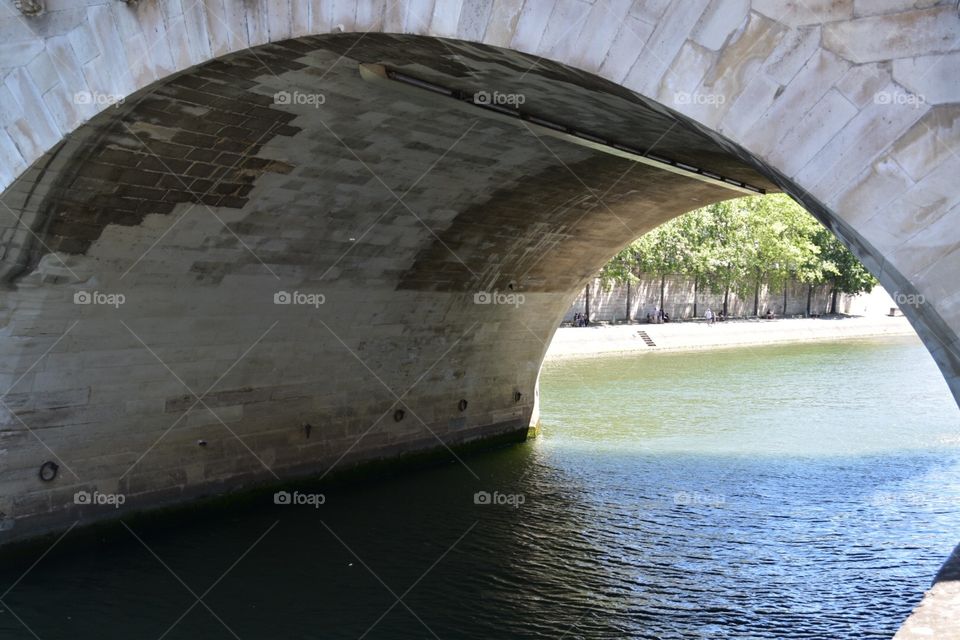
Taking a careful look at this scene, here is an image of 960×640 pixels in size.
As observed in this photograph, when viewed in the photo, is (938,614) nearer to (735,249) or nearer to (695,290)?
(735,249)

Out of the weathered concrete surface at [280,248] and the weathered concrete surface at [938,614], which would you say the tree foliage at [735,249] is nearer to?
the weathered concrete surface at [280,248]

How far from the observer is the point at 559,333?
33.8 meters

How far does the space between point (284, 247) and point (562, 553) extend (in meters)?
4.98

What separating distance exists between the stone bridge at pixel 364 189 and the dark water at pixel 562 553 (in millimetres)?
1033

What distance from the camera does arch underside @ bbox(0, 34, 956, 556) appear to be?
8.70 m

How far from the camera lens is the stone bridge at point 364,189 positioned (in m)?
4.50

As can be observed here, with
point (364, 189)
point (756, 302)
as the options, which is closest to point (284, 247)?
point (364, 189)

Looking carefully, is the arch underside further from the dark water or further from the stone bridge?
the dark water

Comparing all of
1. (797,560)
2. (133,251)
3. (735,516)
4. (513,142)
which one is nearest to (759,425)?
(735,516)

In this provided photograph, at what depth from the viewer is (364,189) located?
11.7 metres

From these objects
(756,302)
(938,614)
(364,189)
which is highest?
(364,189)

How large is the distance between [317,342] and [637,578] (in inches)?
218

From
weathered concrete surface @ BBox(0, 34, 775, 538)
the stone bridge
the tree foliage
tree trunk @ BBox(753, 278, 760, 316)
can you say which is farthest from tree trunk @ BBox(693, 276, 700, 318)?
weathered concrete surface @ BBox(0, 34, 775, 538)

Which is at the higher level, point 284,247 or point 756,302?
point 284,247
